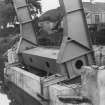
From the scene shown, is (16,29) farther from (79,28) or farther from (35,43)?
(79,28)

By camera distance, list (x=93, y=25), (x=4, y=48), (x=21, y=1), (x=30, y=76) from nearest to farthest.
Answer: (x=30, y=76) → (x=21, y=1) → (x=93, y=25) → (x=4, y=48)

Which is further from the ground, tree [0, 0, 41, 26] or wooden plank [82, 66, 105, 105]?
tree [0, 0, 41, 26]

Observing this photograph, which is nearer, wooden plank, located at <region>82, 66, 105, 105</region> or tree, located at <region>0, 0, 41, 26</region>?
wooden plank, located at <region>82, 66, 105, 105</region>

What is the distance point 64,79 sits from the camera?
6496mm

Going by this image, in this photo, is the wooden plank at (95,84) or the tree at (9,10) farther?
the tree at (9,10)

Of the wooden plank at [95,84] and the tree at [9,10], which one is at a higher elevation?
the tree at [9,10]

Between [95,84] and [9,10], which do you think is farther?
[9,10]

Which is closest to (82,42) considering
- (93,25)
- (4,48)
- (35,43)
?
(35,43)

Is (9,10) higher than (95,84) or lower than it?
higher

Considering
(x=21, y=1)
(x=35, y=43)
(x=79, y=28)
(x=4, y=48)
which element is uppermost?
(x=21, y=1)

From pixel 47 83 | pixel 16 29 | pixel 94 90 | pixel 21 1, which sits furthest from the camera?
pixel 16 29

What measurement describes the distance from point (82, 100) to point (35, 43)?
6813 mm

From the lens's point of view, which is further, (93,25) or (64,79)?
(93,25)

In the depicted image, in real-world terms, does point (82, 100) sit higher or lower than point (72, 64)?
lower
